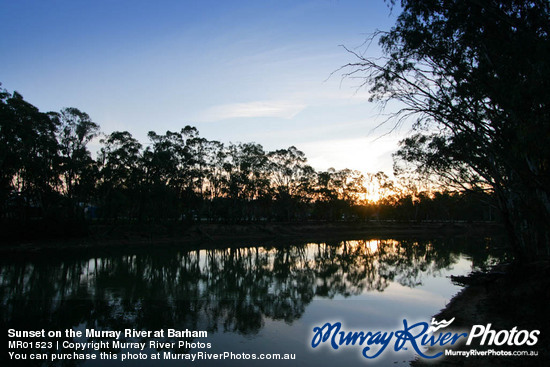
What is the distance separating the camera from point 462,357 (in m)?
6.02

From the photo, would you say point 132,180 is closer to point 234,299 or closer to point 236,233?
point 236,233

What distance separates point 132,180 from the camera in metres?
34.6

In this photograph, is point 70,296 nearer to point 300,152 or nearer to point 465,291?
point 465,291

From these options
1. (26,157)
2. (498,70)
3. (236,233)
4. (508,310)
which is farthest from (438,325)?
(236,233)

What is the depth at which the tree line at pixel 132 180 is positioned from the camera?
1022 inches

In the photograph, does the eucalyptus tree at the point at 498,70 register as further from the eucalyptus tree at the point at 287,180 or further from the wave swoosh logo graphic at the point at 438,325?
the eucalyptus tree at the point at 287,180

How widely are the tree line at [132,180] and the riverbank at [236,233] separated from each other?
1.78 m

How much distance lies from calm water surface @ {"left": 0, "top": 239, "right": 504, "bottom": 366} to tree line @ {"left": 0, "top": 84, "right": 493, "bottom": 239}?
26.1 ft

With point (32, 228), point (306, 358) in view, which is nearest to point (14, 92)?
point (32, 228)

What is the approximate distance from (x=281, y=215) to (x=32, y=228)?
35.4 m

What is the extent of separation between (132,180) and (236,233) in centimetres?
1375

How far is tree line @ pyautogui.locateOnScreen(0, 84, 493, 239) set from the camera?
2597 centimetres

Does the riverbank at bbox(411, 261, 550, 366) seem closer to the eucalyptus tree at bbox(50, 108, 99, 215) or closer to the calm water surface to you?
the calm water surface

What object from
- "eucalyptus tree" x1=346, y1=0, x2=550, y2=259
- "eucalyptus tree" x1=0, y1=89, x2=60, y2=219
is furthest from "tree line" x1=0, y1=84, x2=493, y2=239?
A: "eucalyptus tree" x1=346, y1=0, x2=550, y2=259
